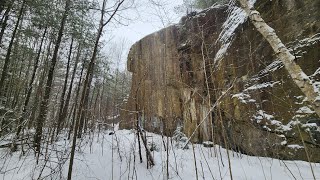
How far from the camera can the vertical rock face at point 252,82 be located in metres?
5.54

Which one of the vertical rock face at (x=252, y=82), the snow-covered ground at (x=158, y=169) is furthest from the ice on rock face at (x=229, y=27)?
the snow-covered ground at (x=158, y=169)

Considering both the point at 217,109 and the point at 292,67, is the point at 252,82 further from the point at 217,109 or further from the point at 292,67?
the point at 292,67

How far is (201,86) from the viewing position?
10.4 m

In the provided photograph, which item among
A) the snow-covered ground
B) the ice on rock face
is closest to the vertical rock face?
the ice on rock face

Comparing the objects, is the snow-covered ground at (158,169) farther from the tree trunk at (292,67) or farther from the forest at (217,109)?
the tree trunk at (292,67)

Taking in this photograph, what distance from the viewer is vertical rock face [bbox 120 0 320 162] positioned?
5.54 metres

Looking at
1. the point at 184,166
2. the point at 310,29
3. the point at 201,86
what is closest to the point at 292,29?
→ the point at 310,29

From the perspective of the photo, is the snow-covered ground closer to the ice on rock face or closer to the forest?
the forest

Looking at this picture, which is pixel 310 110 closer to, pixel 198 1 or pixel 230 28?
pixel 230 28

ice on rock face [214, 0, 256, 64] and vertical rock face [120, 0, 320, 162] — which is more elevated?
ice on rock face [214, 0, 256, 64]

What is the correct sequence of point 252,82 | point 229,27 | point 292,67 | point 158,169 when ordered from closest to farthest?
point 292,67, point 158,169, point 252,82, point 229,27

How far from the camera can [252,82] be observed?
726 centimetres

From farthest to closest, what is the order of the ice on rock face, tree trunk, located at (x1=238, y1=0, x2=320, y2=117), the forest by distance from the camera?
the ice on rock face < the forest < tree trunk, located at (x1=238, y1=0, x2=320, y2=117)

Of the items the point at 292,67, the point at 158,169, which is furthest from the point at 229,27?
the point at 292,67
